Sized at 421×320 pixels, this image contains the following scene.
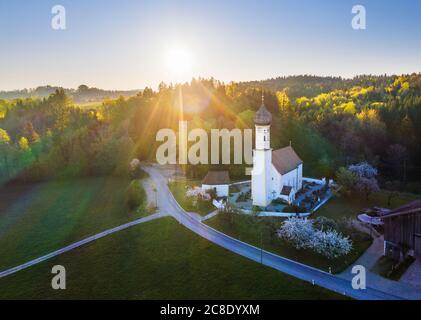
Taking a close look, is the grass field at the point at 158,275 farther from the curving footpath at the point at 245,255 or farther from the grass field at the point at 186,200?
the grass field at the point at 186,200

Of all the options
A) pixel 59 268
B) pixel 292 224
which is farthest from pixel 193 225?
pixel 59 268

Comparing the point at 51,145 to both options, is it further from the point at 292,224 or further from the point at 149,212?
the point at 292,224

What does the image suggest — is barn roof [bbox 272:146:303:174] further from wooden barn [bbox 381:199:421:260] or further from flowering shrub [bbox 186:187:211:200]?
wooden barn [bbox 381:199:421:260]

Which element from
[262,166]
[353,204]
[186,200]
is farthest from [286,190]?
[186,200]

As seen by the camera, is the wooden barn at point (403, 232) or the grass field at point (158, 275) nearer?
the grass field at point (158, 275)

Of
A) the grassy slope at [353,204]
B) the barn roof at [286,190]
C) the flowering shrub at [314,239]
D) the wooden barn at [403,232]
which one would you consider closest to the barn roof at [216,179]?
the barn roof at [286,190]

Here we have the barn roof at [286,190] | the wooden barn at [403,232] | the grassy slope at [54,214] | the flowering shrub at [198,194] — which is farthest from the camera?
the flowering shrub at [198,194]

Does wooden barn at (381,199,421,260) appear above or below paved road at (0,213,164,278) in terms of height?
above

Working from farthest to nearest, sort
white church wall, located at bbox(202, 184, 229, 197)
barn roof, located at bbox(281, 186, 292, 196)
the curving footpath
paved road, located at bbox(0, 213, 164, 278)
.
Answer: white church wall, located at bbox(202, 184, 229, 197) → barn roof, located at bbox(281, 186, 292, 196) → paved road, located at bbox(0, 213, 164, 278) → the curving footpath

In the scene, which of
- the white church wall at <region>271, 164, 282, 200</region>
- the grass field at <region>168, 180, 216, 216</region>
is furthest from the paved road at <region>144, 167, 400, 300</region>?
the white church wall at <region>271, 164, 282, 200</region>
